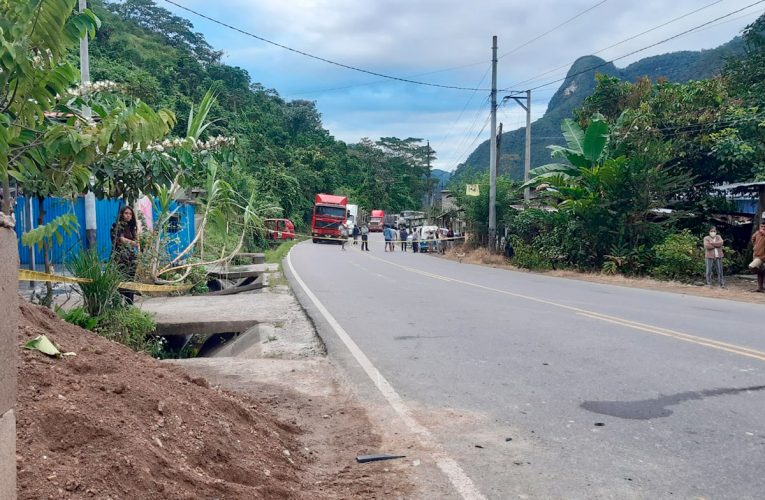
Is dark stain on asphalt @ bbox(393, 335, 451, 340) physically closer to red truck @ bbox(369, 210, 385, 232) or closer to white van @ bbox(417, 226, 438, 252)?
white van @ bbox(417, 226, 438, 252)

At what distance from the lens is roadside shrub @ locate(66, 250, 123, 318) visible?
872cm

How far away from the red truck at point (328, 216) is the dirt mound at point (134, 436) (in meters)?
46.4

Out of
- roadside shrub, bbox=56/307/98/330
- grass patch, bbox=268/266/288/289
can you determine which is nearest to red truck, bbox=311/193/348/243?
grass patch, bbox=268/266/288/289

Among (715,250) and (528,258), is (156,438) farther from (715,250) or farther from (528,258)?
(528,258)

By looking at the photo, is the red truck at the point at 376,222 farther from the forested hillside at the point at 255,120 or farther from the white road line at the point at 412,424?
the white road line at the point at 412,424

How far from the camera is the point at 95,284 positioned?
872 cm

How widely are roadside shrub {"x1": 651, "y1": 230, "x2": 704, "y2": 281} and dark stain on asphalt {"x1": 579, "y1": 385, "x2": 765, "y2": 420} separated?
47.8 ft

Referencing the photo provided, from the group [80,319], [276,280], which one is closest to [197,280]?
[276,280]

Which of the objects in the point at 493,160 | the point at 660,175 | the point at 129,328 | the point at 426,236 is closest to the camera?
the point at 129,328

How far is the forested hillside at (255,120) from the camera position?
142 ft

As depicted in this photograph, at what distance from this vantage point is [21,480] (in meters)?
2.86

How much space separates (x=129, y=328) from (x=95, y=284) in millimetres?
759

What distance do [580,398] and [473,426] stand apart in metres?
1.30

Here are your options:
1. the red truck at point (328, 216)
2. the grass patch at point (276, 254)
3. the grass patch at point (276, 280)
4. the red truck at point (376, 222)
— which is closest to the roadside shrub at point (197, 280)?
the grass patch at point (276, 280)
